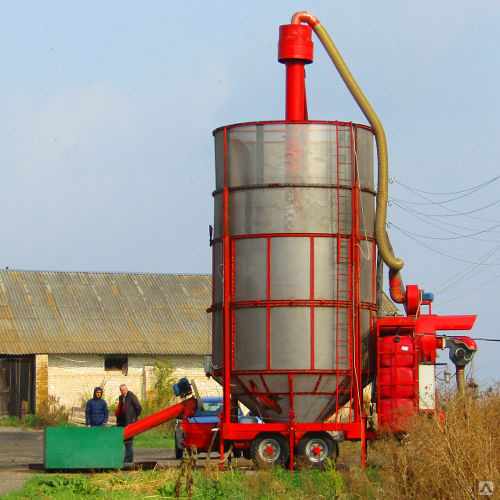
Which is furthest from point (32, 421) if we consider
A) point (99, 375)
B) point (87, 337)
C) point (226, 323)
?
point (226, 323)

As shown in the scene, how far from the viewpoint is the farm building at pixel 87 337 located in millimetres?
41094

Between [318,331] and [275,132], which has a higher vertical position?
[275,132]

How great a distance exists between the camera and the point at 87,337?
4241cm

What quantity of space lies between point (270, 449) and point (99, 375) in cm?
2216

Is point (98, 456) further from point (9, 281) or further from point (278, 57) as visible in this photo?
point (9, 281)

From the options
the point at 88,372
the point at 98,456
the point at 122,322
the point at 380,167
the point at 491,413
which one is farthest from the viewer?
the point at 122,322

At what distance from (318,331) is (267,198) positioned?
272cm

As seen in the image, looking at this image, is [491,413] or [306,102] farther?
[306,102]

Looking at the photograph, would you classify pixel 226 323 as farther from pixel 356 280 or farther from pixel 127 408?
pixel 127 408

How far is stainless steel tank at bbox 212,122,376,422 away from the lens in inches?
811

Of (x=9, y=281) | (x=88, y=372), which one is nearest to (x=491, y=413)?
(x=88, y=372)

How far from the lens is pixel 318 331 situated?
20594mm

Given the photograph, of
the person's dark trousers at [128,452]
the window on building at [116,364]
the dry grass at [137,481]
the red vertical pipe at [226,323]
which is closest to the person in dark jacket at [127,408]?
the person's dark trousers at [128,452]

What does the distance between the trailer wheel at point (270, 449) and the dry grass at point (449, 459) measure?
5007 mm
